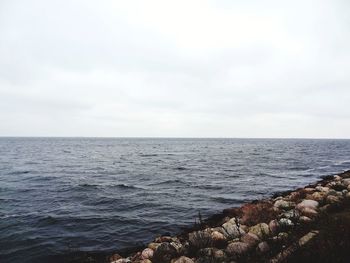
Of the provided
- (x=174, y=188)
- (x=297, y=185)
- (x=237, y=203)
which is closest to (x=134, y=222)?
(x=237, y=203)

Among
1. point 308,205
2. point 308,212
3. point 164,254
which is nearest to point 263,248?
point 164,254

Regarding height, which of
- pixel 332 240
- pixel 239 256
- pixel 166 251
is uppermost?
pixel 332 240

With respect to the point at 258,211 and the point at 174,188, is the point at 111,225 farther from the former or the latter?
the point at 174,188

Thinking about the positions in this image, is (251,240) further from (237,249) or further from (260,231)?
(260,231)

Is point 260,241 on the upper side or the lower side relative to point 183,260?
upper

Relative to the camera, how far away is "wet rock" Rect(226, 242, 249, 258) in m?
5.47

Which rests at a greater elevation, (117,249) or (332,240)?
(332,240)

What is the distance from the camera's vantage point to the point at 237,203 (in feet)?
42.7

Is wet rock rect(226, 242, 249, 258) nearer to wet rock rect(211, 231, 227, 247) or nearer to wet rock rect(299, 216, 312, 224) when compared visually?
wet rock rect(211, 231, 227, 247)

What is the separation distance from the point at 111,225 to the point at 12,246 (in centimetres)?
324

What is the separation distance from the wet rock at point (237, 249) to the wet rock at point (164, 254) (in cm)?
138

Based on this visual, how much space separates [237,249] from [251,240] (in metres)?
0.50

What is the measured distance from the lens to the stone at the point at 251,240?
19.2ft

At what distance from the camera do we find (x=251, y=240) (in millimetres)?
5996
